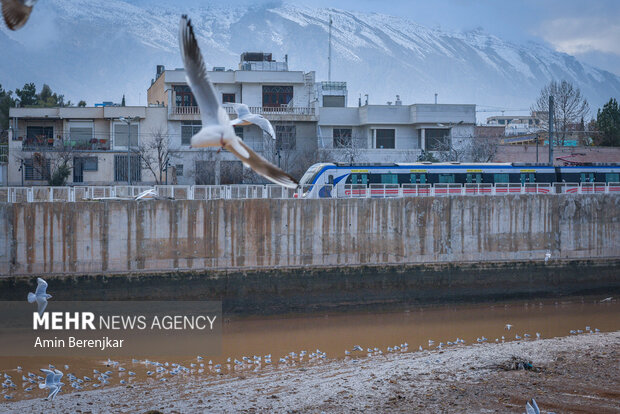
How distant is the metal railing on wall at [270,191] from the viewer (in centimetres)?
2898

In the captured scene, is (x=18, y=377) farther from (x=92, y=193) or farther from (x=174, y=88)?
(x=174, y=88)

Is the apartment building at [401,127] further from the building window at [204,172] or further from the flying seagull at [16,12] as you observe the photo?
the flying seagull at [16,12]

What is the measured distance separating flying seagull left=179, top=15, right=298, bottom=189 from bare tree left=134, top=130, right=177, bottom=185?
3728cm

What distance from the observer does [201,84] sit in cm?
573

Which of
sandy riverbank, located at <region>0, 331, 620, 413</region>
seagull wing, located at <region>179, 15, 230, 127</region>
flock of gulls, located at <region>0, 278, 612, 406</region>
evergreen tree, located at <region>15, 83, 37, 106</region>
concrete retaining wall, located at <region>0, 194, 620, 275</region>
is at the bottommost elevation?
flock of gulls, located at <region>0, 278, 612, 406</region>

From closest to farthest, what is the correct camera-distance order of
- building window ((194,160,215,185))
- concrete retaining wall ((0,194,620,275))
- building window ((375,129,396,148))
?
1. concrete retaining wall ((0,194,620,275))
2. building window ((194,160,215,185))
3. building window ((375,129,396,148))

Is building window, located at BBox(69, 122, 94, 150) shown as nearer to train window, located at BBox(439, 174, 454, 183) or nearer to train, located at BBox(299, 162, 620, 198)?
train, located at BBox(299, 162, 620, 198)

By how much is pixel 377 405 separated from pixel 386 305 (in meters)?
14.9

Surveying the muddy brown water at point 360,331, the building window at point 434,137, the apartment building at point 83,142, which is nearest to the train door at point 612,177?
the muddy brown water at point 360,331

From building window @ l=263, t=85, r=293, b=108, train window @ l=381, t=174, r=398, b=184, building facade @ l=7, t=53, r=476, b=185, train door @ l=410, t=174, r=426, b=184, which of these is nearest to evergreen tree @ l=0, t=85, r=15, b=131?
building facade @ l=7, t=53, r=476, b=185

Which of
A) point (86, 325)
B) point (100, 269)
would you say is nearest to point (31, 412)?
point (86, 325)

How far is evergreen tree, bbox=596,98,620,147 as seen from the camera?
56531 mm

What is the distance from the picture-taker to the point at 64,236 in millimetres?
27953

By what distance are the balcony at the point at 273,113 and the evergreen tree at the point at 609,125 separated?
22.2 metres
